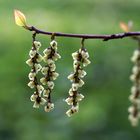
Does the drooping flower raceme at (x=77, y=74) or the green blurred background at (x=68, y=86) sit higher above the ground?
the green blurred background at (x=68, y=86)

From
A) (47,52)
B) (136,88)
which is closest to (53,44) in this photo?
(47,52)

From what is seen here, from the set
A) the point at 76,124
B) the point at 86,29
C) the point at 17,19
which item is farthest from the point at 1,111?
the point at 17,19

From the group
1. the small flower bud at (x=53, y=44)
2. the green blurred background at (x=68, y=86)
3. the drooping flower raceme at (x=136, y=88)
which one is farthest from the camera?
the green blurred background at (x=68, y=86)

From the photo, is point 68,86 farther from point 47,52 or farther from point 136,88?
point 47,52

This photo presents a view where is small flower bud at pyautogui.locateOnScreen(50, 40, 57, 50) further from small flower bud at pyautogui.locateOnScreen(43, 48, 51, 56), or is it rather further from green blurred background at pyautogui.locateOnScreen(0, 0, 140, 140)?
green blurred background at pyautogui.locateOnScreen(0, 0, 140, 140)

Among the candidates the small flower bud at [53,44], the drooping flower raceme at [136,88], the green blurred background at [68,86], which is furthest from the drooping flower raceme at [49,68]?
the green blurred background at [68,86]

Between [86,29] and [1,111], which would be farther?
[86,29]

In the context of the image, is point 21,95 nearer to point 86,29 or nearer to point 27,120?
point 27,120

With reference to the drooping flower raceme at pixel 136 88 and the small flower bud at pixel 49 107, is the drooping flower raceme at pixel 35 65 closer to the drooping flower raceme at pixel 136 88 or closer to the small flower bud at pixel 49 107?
the small flower bud at pixel 49 107

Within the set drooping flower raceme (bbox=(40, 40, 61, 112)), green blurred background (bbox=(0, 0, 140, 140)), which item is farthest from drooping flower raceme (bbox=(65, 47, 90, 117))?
green blurred background (bbox=(0, 0, 140, 140))
